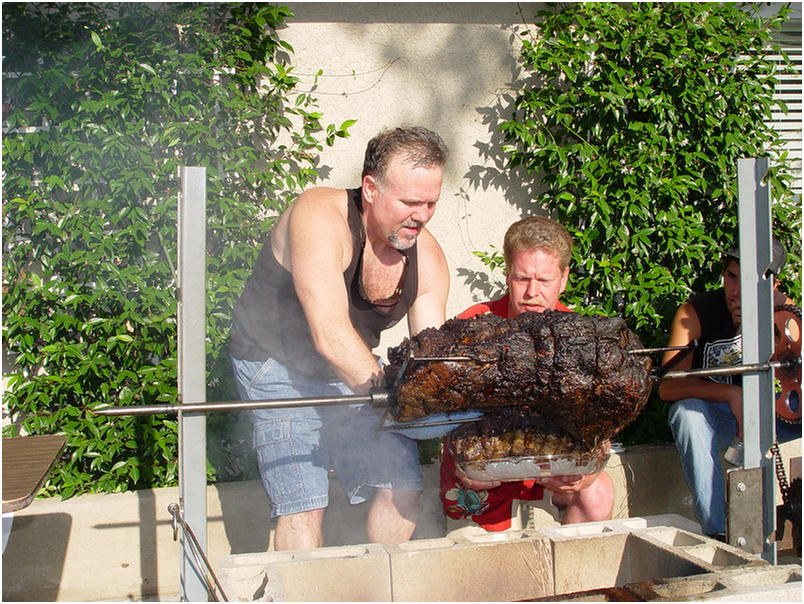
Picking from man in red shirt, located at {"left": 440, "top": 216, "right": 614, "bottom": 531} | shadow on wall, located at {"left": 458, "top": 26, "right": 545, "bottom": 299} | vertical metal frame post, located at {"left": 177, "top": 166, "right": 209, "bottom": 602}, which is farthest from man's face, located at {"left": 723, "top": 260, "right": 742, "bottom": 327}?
vertical metal frame post, located at {"left": 177, "top": 166, "right": 209, "bottom": 602}

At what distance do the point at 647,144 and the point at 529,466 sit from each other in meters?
3.40

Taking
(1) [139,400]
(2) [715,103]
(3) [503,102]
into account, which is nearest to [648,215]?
(2) [715,103]

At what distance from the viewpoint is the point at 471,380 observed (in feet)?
8.28

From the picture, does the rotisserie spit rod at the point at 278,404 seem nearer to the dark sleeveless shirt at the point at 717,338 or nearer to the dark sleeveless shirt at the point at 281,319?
the dark sleeveless shirt at the point at 281,319

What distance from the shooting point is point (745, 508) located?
2869mm

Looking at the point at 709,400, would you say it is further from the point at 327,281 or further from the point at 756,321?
the point at 327,281

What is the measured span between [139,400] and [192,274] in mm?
2263

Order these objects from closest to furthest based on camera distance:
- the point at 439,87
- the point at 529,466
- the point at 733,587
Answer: the point at 733,587 → the point at 529,466 → the point at 439,87

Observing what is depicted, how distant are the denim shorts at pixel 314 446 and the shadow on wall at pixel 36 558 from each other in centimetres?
144

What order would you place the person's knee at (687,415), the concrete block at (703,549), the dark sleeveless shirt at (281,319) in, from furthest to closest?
→ the person's knee at (687,415)
the dark sleeveless shirt at (281,319)
the concrete block at (703,549)

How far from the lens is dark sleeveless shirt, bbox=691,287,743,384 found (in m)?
4.13

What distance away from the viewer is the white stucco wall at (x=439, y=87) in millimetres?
5172

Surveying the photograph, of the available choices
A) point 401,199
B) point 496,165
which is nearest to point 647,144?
point 496,165

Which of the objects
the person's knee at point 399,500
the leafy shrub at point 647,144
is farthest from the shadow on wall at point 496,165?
the person's knee at point 399,500
